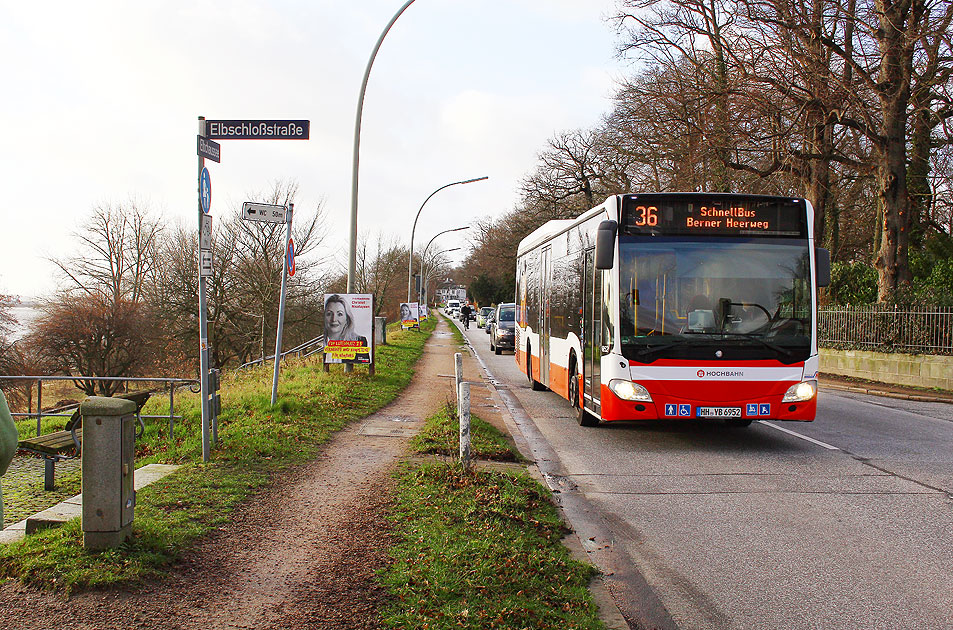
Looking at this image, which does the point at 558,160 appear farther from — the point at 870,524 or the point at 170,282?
the point at 870,524

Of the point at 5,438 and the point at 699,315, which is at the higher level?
the point at 699,315

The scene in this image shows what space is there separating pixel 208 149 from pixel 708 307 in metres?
5.76

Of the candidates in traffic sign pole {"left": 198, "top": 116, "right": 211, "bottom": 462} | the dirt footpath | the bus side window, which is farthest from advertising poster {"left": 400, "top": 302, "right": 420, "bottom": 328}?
the dirt footpath

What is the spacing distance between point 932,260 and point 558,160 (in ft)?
77.0

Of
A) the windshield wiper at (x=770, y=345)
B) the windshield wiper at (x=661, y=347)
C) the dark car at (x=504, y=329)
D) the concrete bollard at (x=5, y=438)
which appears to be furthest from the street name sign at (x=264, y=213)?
the dark car at (x=504, y=329)

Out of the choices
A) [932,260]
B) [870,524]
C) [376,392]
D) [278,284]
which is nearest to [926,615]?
[870,524]

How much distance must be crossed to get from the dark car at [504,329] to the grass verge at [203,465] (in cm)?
1315

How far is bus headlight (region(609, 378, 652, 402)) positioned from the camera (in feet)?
30.4

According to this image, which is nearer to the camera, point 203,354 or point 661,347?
point 203,354

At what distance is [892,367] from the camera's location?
20141 millimetres

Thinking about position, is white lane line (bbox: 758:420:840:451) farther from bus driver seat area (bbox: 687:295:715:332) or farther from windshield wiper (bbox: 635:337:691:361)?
windshield wiper (bbox: 635:337:691:361)

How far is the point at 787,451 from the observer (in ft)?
31.7

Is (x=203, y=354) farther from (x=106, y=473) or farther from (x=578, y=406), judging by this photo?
(x=578, y=406)

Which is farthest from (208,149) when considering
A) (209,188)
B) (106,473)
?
(106,473)
